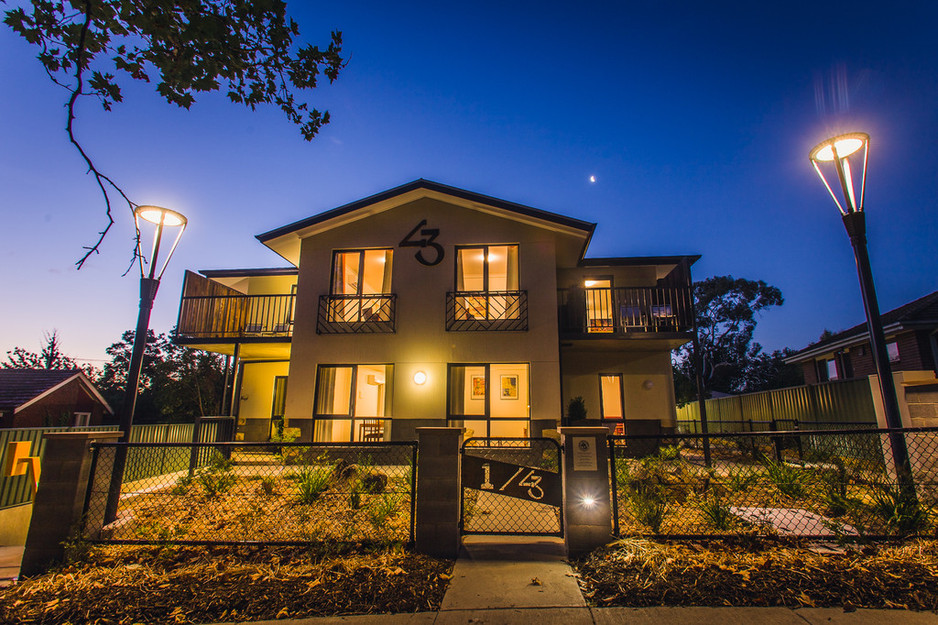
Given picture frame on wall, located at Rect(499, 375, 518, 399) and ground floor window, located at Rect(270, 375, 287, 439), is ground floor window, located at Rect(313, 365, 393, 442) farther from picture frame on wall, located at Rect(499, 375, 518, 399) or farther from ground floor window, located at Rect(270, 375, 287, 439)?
picture frame on wall, located at Rect(499, 375, 518, 399)

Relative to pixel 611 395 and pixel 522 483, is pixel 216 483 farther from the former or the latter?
pixel 611 395

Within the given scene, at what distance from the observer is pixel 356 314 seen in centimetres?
1052

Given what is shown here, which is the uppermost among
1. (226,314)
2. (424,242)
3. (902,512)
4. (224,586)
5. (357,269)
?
(424,242)

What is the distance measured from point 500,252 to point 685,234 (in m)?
157

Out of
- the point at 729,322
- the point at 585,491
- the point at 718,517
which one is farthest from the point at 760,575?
the point at 729,322

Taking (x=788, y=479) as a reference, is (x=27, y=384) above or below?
above

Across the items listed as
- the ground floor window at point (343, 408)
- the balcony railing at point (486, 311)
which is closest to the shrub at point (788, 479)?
the balcony railing at point (486, 311)

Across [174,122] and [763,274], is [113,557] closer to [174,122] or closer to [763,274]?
[174,122]

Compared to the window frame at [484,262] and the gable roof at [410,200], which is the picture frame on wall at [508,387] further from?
the gable roof at [410,200]

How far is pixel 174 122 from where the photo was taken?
4254 millimetres

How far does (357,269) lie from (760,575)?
33.4 feet

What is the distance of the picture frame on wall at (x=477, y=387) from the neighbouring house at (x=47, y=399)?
1681cm

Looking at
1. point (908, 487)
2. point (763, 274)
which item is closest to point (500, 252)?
point (908, 487)

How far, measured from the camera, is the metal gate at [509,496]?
4.04m
